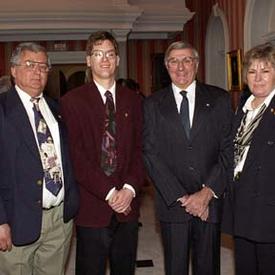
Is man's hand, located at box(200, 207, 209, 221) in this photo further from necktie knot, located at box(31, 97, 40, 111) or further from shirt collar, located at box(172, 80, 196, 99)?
necktie knot, located at box(31, 97, 40, 111)

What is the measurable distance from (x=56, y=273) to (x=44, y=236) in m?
0.28

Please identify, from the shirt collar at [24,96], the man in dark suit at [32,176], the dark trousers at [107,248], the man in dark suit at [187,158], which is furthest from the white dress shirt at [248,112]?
the shirt collar at [24,96]

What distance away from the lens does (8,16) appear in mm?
7633

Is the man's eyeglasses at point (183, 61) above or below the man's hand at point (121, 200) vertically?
above

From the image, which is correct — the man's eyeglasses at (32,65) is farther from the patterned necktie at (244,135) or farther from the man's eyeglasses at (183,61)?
the patterned necktie at (244,135)

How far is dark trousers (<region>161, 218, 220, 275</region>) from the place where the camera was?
2822 millimetres

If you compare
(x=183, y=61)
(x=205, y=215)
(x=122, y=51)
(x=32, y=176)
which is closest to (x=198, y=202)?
(x=205, y=215)

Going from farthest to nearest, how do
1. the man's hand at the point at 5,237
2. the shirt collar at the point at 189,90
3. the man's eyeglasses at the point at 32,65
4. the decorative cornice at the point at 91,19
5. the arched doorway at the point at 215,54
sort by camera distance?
the arched doorway at the point at 215,54 → the decorative cornice at the point at 91,19 → the shirt collar at the point at 189,90 → the man's eyeglasses at the point at 32,65 → the man's hand at the point at 5,237

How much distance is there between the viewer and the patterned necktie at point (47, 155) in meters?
2.54

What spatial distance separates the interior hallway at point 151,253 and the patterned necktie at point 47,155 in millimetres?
1733

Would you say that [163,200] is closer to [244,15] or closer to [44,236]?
[44,236]

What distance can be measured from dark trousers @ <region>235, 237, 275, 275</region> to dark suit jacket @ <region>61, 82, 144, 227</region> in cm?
62

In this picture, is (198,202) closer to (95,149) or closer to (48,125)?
(95,149)

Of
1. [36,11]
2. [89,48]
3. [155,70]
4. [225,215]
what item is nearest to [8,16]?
[36,11]
